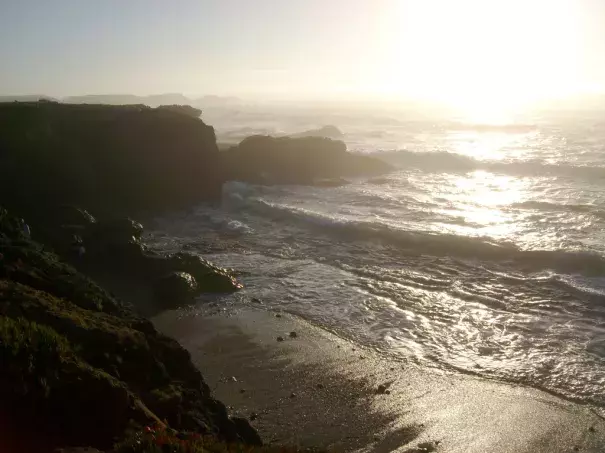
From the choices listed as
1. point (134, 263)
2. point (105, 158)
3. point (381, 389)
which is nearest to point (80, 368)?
point (381, 389)

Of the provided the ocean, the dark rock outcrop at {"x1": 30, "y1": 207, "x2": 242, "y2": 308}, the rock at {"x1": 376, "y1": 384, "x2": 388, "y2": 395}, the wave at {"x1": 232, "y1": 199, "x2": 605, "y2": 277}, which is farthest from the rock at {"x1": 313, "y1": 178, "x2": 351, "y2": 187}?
the rock at {"x1": 376, "y1": 384, "x2": 388, "y2": 395}

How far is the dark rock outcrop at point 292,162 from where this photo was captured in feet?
119

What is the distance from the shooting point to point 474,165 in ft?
143

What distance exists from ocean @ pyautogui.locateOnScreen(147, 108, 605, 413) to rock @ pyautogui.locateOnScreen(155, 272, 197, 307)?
607 mm

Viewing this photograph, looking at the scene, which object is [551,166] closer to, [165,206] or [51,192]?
[165,206]

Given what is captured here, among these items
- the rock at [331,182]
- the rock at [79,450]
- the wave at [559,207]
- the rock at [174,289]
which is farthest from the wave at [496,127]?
the rock at [79,450]

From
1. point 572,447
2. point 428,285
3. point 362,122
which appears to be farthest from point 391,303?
point 362,122

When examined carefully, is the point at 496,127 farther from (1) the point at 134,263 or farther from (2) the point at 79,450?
(2) the point at 79,450

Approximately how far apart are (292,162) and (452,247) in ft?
67.1

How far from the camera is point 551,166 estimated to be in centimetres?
4031

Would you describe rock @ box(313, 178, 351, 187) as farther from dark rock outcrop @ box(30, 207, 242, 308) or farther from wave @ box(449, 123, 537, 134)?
wave @ box(449, 123, 537, 134)

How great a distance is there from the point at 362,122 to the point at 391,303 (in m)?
93.3

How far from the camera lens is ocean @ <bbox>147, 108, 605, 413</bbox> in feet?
38.7

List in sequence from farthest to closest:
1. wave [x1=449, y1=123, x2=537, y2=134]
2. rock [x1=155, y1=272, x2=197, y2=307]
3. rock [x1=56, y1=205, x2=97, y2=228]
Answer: wave [x1=449, y1=123, x2=537, y2=134]
rock [x1=56, y1=205, x2=97, y2=228]
rock [x1=155, y1=272, x2=197, y2=307]
